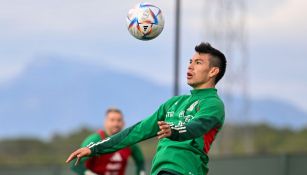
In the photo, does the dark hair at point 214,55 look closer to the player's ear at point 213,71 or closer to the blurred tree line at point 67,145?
the player's ear at point 213,71

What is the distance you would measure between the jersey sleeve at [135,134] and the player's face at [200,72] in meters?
0.32

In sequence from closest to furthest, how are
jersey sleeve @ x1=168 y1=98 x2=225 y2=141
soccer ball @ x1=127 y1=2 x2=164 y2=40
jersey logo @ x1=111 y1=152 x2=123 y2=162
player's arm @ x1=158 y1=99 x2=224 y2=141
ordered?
player's arm @ x1=158 y1=99 x2=224 y2=141
jersey sleeve @ x1=168 y1=98 x2=225 y2=141
soccer ball @ x1=127 y1=2 x2=164 y2=40
jersey logo @ x1=111 y1=152 x2=123 y2=162

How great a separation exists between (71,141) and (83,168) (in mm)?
54512

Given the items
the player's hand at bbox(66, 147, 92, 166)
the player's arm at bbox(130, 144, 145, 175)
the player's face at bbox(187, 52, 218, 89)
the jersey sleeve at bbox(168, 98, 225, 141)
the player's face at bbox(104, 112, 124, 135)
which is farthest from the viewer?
the player's arm at bbox(130, 144, 145, 175)

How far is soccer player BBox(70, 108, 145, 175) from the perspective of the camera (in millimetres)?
14445

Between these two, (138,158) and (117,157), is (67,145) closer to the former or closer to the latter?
(138,158)

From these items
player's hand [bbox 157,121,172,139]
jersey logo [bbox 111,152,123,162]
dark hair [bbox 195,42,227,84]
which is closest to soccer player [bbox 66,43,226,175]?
dark hair [bbox 195,42,227,84]

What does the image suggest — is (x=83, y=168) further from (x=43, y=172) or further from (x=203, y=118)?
(x=43, y=172)

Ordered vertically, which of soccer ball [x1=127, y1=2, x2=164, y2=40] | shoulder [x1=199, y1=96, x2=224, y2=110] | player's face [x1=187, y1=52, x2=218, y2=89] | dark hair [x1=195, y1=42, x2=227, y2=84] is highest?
soccer ball [x1=127, y1=2, x2=164, y2=40]

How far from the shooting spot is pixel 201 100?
954 cm

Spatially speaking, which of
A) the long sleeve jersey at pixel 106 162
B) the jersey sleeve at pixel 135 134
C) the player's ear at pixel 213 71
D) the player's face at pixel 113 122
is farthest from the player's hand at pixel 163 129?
the player's face at pixel 113 122

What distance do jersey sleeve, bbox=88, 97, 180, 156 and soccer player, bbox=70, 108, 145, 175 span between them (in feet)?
14.8

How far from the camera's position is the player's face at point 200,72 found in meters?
9.65

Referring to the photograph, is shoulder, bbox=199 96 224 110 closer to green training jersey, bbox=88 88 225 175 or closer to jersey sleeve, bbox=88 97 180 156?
green training jersey, bbox=88 88 225 175
